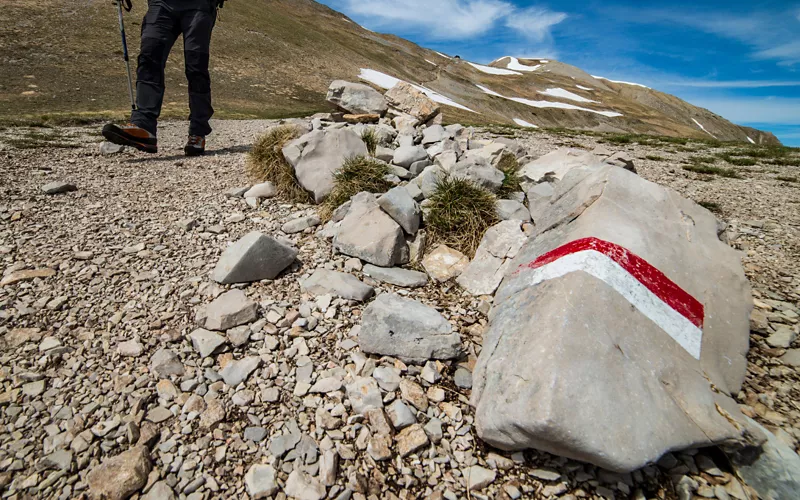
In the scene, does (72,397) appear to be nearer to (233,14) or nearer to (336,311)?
(336,311)

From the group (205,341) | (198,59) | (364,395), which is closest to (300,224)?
(205,341)

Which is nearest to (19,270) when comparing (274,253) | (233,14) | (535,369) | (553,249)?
(274,253)

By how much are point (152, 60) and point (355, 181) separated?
4929mm

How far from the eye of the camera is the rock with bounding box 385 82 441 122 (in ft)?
34.2

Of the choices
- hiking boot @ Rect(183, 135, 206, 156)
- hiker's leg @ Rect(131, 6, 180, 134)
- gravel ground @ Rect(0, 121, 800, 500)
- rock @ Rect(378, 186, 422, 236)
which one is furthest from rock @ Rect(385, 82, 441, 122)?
gravel ground @ Rect(0, 121, 800, 500)

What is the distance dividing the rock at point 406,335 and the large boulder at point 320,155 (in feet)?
10.2

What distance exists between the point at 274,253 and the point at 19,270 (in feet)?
8.16

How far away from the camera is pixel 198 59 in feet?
24.4

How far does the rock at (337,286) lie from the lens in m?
3.78

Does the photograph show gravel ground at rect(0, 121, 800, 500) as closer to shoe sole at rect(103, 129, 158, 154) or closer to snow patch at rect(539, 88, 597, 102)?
shoe sole at rect(103, 129, 158, 154)

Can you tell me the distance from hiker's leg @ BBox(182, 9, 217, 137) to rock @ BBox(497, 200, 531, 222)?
6.13 meters

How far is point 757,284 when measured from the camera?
12.9 feet

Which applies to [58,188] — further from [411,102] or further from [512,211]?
[411,102]

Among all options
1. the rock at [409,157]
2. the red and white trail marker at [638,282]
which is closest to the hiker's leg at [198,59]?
the rock at [409,157]
